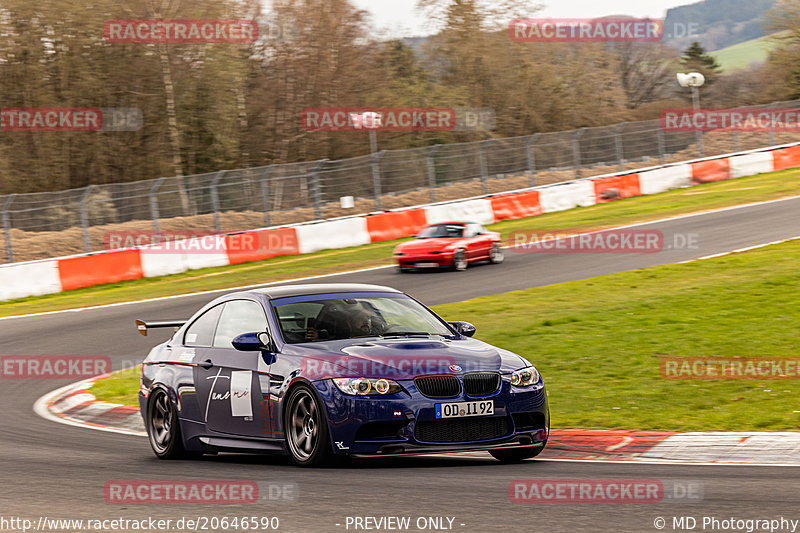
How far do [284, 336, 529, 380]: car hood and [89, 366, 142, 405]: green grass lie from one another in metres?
5.84

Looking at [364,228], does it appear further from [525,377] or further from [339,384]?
[339,384]

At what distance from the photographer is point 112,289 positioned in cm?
2480

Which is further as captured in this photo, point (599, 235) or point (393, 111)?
point (393, 111)

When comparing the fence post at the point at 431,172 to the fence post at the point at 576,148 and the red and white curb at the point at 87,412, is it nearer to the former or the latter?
the fence post at the point at 576,148

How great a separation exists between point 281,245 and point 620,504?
23046mm

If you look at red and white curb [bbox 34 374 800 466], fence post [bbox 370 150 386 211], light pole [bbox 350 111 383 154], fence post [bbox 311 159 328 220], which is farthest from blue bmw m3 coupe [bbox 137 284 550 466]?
light pole [bbox 350 111 383 154]

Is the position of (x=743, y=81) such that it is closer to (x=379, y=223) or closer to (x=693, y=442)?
(x=379, y=223)

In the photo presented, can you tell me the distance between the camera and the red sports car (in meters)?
23.0

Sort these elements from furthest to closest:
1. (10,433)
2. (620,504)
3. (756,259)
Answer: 1. (756,259)
2. (10,433)
3. (620,504)

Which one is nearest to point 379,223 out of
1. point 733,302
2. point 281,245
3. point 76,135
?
point 281,245

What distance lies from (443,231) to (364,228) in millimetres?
5953

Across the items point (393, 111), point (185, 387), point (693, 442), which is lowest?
point (693, 442)

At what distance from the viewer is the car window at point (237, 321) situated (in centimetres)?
849

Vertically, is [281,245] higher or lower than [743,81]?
lower
